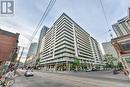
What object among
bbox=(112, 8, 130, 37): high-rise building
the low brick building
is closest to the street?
the low brick building

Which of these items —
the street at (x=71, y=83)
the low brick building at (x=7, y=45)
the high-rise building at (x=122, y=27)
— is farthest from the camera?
the high-rise building at (x=122, y=27)

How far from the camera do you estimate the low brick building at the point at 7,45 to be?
1176 inches

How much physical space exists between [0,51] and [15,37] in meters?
5.79

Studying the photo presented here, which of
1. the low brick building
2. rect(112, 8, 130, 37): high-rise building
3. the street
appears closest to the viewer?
the street

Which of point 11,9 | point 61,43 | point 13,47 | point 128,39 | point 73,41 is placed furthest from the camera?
point 73,41

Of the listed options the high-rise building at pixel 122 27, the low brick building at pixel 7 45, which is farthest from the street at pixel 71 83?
the high-rise building at pixel 122 27

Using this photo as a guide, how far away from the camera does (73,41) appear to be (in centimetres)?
8231

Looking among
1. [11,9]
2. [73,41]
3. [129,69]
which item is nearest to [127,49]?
[129,69]

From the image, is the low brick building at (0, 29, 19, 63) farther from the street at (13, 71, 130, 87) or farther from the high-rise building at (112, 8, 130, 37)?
the high-rise building at (112, 8, 130, 37)

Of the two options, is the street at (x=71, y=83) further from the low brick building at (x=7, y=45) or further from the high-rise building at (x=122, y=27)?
the high-rise building at (x=122, y=27)

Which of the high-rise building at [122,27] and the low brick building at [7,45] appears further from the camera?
the high-rise building at [122,27]

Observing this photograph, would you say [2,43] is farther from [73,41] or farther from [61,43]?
[73,41]

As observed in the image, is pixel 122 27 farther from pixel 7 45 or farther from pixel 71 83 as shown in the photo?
pixel 71 83

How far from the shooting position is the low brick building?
29.9 metres
